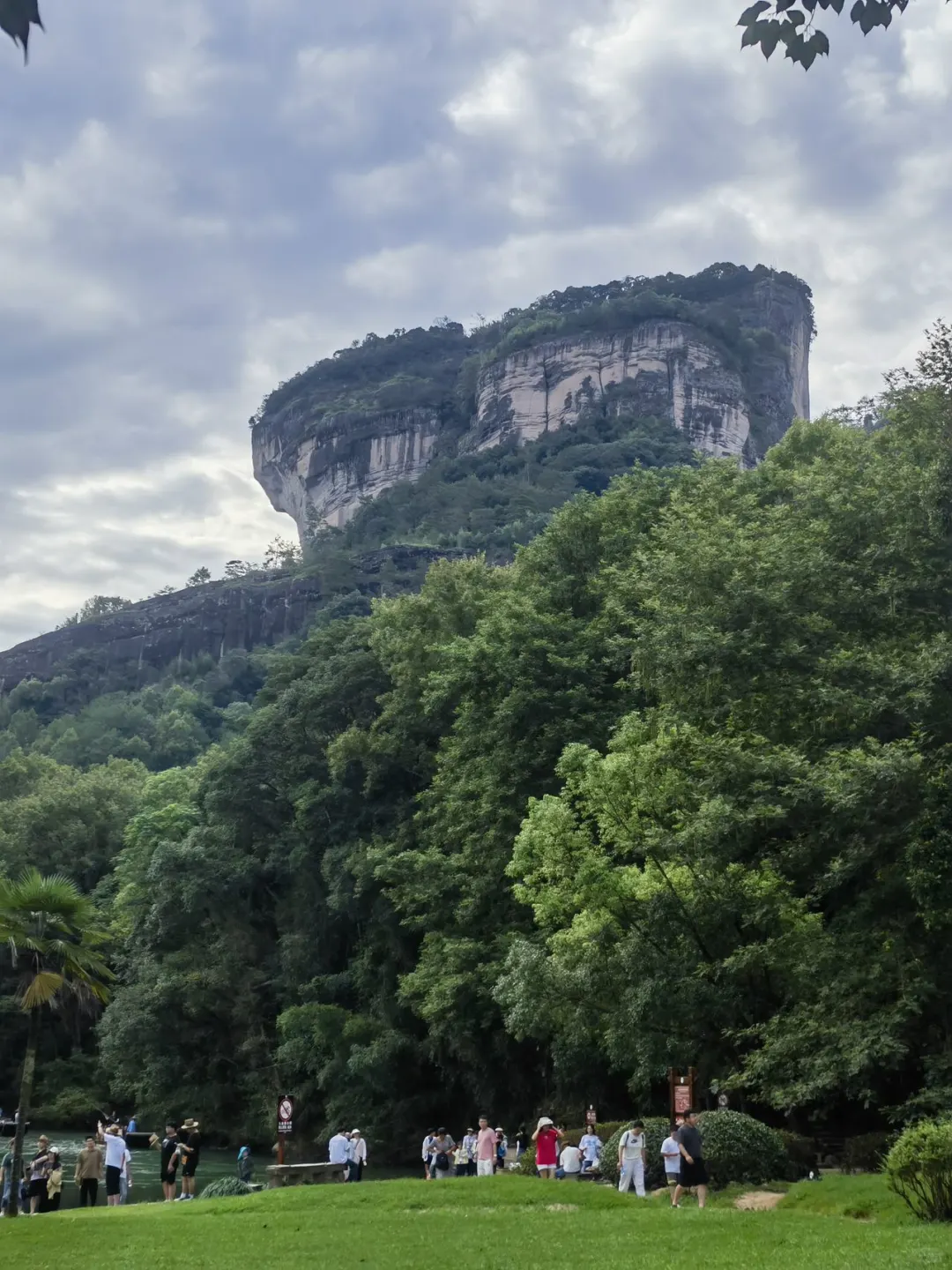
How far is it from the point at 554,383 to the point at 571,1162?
155m

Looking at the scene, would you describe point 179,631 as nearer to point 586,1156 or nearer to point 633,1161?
point 586,1156

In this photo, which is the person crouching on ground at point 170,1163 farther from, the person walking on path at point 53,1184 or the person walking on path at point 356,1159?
the person walking on path at point 356,1159

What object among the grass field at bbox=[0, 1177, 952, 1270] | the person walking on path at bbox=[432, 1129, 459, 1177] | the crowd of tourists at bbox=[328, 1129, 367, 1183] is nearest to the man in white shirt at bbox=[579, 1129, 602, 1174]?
the grass field at bbox=[0, 1177, 952, 1270]

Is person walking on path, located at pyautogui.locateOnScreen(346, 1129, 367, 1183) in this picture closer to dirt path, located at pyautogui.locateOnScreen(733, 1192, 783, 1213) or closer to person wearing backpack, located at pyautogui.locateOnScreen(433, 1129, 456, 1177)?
person wearing backpack, located at pyautogui.locateOnScreen(433, 1129, 456, 1177)

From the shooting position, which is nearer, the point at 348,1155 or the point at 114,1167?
the point at 114,1167

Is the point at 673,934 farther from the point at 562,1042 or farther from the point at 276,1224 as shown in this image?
the point at 276,1224

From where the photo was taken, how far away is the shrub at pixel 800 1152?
2263 centimetres

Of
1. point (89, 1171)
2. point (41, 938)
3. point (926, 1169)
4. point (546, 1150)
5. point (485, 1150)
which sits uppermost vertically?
point (41, 938)

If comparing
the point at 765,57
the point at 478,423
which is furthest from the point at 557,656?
the point at 478,423

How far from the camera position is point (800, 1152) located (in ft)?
76.4

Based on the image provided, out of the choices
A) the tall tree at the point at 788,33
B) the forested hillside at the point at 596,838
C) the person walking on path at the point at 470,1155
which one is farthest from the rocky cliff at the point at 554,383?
the tall tree at the point at 788,33

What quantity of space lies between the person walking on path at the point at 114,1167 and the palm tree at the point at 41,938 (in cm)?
409

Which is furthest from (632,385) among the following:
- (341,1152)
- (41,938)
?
(41,938)

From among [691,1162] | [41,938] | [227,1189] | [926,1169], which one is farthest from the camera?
[227,1189]
